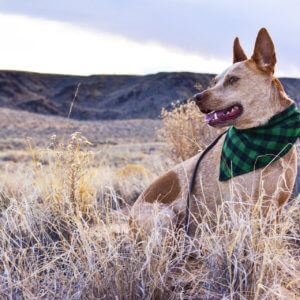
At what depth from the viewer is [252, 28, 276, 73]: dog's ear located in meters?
2.61

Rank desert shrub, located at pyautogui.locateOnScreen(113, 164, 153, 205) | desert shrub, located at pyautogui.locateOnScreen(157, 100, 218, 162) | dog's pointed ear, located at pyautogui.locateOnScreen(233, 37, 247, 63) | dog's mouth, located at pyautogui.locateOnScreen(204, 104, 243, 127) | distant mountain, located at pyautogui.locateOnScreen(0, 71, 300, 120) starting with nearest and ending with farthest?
dog's mouth, located at pyautogui.locateOnScreen(204, 104, 243, 127)
dog's pointed ear, located at pyautogui.locateOnScreen(233, 37, 247, 63)
desert shrub, located at pyautogui.locateOnScreen(157, 100, 218, 162)
desert shrub, located at pyautogui.locateOnScreen(113, 164, 153, 205)
distant mountain, located at pyautogui.locateOnScreen(0, 71, 300, 120)

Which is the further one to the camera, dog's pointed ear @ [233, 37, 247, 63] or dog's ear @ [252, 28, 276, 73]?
dog's pointed ear @ [233, 37, 247, 63]

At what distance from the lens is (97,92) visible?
3194 inches

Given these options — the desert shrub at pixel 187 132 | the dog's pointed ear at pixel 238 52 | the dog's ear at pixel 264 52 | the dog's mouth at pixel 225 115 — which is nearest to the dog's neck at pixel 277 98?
the dog's ear at pixel 264 52

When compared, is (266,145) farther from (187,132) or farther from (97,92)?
(97,92)

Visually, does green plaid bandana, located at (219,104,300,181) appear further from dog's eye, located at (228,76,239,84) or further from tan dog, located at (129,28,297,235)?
dog's eye, located at (228,76,239,84)

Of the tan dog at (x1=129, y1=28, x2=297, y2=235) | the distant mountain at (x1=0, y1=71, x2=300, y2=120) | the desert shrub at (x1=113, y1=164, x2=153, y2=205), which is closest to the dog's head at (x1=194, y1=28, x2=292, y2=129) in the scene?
the tan dog at (x1=129, y1=28, x2=297, y2=235)

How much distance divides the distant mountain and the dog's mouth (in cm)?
6408

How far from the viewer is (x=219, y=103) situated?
2721 mm

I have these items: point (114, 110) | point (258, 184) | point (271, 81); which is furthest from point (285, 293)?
point (114, 110)

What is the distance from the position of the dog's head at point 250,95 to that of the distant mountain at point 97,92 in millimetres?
64072

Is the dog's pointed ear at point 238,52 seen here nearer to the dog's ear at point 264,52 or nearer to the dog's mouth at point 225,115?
the dog's ear at point 264,52

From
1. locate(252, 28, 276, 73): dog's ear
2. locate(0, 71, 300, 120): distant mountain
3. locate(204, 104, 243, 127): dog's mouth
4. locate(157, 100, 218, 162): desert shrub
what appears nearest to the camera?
locate(252, 28, 276, 73): dog's ear

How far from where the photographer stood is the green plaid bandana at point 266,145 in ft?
8.93
